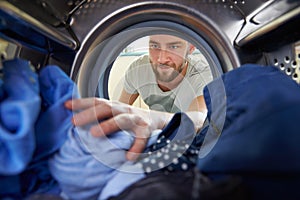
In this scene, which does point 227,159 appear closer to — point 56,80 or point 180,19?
point 56,80

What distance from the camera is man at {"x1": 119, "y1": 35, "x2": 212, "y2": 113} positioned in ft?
3.84

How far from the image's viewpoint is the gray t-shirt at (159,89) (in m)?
1.23

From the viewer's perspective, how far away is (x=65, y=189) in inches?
17.3

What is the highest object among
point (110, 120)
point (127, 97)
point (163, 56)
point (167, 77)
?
point (110, 120)

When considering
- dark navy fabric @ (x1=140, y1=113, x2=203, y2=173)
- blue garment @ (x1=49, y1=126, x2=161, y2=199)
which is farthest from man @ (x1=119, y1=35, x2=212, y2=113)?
blue garment @ (x1=49, y1=126, x2=161, y2=199)

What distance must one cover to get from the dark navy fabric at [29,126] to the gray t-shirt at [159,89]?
0.73 m

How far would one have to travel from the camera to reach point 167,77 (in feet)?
4.44

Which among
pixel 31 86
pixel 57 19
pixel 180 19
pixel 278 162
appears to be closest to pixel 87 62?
pixel 57 19

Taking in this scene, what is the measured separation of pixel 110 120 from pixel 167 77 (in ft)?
2.93

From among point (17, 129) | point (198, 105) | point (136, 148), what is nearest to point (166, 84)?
point (198, 105)

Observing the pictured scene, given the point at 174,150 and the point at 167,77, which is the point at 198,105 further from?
the point at 174,150

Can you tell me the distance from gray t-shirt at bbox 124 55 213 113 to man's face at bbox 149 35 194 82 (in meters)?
0.06

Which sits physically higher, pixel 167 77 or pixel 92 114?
pixel 92 114

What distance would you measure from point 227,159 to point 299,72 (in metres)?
0.40
